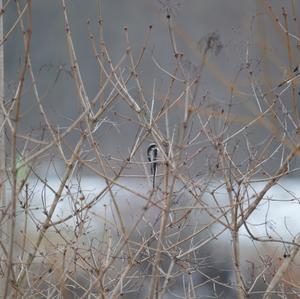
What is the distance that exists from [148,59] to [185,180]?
0.77 meters

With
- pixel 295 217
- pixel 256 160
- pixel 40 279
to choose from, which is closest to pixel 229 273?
pixel 295 217

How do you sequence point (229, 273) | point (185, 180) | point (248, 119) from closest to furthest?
1. point (185, 180)
2. point (248, 119)
3. point (229, 273)

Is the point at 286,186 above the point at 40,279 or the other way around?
above

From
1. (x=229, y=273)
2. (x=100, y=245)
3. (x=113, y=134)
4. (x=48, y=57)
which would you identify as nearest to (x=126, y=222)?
(x=100, y=245)

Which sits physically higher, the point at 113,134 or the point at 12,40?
the point at 12,40

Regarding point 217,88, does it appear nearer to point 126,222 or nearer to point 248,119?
point 248,119

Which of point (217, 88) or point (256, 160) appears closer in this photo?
point (256, 160)

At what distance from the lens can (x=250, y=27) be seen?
2545 mm

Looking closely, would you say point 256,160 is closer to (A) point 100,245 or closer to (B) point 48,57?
(A) point 100,245

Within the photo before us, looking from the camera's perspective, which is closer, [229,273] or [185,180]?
[185,180]

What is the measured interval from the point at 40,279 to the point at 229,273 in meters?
1.04

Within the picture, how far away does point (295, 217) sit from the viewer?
2.81 metres

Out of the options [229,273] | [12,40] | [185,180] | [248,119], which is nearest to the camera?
[185,180]

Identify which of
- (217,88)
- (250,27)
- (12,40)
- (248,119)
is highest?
(12,40)
